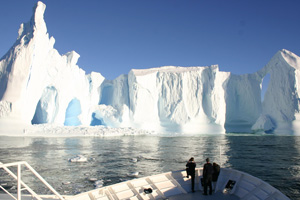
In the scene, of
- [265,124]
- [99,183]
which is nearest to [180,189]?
[99,183]

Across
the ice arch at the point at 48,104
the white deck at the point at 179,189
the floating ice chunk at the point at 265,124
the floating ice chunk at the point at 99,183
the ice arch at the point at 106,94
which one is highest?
the ice arch at the point at 106,94

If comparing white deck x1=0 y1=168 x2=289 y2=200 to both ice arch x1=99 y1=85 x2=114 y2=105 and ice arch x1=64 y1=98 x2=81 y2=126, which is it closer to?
ice arch x1=64 y1=98 x2=81 y2=126

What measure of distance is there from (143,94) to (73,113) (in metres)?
11.4

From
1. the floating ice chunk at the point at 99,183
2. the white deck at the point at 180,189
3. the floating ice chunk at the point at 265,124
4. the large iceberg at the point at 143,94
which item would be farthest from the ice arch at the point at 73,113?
the white deck at the point at 180,189

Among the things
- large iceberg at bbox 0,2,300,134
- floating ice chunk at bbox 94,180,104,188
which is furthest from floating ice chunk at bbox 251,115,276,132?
floating ice chunk at bbox 94,180,104,188

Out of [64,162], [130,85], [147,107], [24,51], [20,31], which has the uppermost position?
[20,31]

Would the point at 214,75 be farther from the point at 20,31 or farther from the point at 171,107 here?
the point at 20,31

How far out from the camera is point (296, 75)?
33.1 meters

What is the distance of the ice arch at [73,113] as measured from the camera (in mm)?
37116

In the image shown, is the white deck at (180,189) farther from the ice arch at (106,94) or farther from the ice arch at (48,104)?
the ice arch at (106,94)

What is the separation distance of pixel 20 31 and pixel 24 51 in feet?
19.7

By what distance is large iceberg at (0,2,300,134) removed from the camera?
29.5m

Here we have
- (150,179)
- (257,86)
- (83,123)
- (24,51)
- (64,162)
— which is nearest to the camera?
(150,179)

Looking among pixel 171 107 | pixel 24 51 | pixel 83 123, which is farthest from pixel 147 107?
pixel 24 51
